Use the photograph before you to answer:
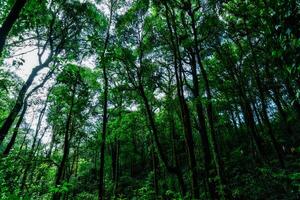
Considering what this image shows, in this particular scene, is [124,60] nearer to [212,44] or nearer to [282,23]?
[212,44]

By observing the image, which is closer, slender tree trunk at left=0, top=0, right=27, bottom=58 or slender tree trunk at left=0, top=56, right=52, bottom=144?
slender tree trunk at left=0, top=0, right=27, bottom=58

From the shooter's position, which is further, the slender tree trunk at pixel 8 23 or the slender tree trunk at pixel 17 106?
the slender tree trunk at pixel 17 106

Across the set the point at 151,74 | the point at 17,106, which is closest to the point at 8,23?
the point at 17,106

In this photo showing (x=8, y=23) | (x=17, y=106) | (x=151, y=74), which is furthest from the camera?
(x=151, y=74)

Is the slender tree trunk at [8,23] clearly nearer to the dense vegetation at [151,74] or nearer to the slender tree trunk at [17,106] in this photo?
the dense vegetation at [151,74]

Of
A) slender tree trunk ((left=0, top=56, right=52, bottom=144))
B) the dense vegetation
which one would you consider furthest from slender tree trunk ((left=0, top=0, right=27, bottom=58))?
slender tree trunk ((left=0, top=56, right=52, bottom=144))

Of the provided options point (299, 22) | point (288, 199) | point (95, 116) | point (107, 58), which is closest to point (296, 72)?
point (299, 22)

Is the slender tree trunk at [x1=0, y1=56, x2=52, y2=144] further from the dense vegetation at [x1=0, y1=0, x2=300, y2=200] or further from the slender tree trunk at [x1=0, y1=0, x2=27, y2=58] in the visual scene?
the slender tree trunk at [x1=0, y1=0, x2=27, y2=58]

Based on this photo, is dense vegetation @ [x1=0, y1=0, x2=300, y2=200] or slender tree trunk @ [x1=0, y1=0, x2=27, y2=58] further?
dense vegetation @ [x1=0, y1=0, x2=300, y2=200]

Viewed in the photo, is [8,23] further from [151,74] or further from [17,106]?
[151,74]

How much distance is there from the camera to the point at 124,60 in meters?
12.6

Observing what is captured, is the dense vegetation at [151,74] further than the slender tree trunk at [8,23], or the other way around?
the dense vegetation at [151,74]

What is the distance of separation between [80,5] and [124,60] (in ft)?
15.2

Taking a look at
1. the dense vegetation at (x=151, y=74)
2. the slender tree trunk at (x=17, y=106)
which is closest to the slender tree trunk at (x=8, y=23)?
the dense vegetation at (x=151, y=74)
